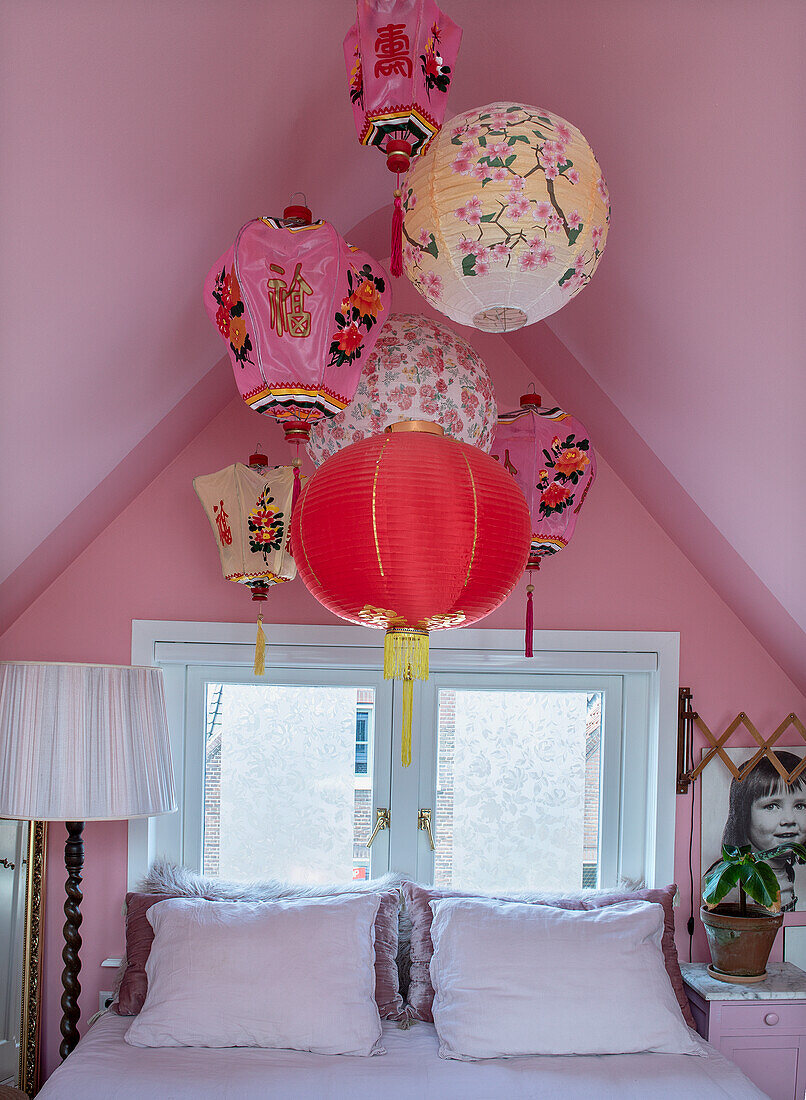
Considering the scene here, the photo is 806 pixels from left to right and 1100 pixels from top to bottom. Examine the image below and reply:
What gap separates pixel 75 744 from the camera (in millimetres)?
2377

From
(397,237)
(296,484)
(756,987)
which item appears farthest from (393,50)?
(756,987)

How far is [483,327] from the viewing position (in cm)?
171

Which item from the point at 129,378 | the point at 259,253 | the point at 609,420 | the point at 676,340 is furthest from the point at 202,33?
the point at 609,420

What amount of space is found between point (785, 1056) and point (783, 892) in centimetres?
52

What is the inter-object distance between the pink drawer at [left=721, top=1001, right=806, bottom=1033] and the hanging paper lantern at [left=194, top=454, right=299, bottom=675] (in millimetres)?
1808

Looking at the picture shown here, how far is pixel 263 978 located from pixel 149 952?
1.32ft

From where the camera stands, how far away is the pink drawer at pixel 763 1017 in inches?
104

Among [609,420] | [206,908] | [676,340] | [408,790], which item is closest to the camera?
[676,340]

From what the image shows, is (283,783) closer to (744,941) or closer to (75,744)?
(75,744)

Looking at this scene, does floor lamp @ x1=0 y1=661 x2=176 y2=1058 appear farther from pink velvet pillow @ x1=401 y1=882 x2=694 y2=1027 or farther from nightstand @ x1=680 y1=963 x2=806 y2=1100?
nightstand @ x1=680 y1=963 x2=806 y2=1100

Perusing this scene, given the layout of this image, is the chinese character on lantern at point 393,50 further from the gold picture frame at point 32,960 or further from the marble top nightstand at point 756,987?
the marble top nightstand at point 756,987

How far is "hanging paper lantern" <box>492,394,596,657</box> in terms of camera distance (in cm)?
223

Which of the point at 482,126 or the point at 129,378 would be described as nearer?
the point at 482,126

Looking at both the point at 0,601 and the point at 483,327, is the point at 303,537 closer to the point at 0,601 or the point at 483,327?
the point at 483,327
